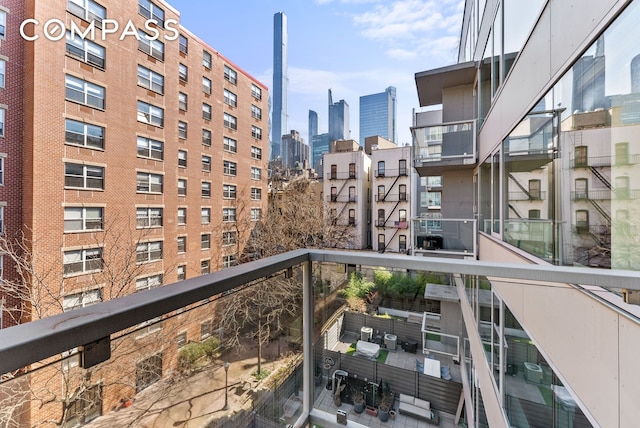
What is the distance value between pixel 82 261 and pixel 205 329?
1153 centimetres

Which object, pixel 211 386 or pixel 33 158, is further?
pixel 33 158

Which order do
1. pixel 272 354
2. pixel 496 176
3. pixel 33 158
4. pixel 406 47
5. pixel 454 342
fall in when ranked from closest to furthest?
pixel 272 354, pixel 454 342, pixel 496 176, pixel 33 158, pixel 406 47

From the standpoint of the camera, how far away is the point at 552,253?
7.32 ft

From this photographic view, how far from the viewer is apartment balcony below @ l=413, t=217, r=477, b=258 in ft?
20.4

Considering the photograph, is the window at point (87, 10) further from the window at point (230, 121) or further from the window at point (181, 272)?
the window at point (181, 272)

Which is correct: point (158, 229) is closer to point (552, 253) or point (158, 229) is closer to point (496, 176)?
point (496, 176)

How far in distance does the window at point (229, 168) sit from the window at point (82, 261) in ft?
25.3

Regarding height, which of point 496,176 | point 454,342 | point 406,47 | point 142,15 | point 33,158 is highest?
point 142,15

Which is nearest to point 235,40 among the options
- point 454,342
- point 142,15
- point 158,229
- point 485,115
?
point 142,15

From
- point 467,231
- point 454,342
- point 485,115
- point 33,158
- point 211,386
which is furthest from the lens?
point 33,158

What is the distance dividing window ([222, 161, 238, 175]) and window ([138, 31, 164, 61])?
5724 mm

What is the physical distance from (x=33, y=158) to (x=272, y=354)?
11538 mm

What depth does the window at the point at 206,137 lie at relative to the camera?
49.6 ft

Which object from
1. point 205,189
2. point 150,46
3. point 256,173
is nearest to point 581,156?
point 205,189
